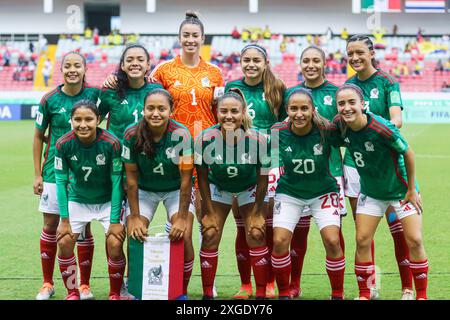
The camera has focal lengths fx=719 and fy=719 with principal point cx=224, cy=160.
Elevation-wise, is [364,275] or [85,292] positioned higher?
[364,275]

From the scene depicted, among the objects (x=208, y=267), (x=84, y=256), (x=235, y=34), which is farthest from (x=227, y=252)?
(x=235, y=34)

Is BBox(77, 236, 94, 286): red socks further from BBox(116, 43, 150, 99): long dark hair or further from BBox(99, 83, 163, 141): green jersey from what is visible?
BBox(116, 43, 150, 99): long dark hair

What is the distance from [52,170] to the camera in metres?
5.89

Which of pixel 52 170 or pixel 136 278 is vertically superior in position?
pixel 52 170

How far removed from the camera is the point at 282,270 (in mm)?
5484

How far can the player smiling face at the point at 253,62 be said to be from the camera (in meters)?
5.82

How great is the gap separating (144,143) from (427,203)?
20.6 ft

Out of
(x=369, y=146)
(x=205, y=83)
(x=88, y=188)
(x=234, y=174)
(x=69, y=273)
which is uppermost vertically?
(x=205, y=83)

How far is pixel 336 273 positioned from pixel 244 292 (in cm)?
81

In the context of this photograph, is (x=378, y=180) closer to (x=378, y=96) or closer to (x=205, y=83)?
(x=378, y=96)

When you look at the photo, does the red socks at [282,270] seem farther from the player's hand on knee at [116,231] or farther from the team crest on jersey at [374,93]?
the team crest on jersey at [374,93]

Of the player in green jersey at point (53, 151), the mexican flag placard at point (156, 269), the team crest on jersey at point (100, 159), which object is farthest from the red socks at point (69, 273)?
the team crest on jersey at point (100, 159)
